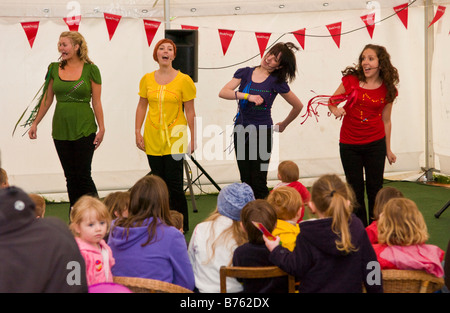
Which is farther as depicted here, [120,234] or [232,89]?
[232,89]

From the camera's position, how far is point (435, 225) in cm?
498

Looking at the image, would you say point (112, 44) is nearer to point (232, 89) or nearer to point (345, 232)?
point (232, 89)

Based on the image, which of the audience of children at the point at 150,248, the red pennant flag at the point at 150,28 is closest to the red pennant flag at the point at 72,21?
the red pennant flag at the point at 150,28

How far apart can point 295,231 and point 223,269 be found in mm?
797

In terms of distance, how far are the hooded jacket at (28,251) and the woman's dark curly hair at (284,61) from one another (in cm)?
273

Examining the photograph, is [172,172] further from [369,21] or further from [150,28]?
[369,21]

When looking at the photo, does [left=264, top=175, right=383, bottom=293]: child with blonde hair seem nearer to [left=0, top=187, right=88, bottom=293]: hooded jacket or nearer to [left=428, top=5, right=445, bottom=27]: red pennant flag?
[left=0, top=187, right=88, bottom=293]: hooded jacket

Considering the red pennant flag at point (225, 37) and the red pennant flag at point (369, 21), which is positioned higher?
the red pennant flag at point (369, 21)

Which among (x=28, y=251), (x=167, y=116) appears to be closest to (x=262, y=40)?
(x=167, y=116)

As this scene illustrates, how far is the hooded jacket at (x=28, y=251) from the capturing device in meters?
1.81

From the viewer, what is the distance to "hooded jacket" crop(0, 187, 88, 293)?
1.81m

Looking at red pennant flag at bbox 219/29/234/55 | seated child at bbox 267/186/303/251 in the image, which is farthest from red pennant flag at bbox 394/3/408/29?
seated child at bbox 267/186/303/251

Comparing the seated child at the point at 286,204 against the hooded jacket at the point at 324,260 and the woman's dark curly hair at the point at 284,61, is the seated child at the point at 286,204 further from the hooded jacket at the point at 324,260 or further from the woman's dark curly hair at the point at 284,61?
the woman's dark curly hair at the point at 284,61

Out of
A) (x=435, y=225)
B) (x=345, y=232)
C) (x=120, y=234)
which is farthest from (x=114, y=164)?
(x=345, y=232)
